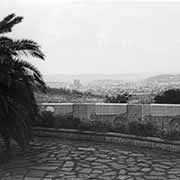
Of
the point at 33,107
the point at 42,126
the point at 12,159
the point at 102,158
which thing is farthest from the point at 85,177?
the point at 42,126

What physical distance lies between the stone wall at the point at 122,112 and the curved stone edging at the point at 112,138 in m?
0.53

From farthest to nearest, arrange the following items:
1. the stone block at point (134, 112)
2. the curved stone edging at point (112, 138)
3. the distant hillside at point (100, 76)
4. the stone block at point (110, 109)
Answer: the distant hillside at point (100, 76) → the stone block at point (110, 109) → the stone block at point (134, 112) → the curved stone edging at point (112, 138)

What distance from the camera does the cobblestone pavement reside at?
4.49 metres

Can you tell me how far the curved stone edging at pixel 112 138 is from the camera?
5829mm

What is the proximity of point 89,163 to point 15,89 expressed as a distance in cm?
186

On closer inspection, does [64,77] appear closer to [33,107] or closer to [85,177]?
[33,107]

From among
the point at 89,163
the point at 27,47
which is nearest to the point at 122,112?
the point at 89,163

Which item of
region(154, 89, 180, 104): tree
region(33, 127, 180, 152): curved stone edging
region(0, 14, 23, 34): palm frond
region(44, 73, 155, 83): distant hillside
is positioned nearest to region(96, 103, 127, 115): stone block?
region(33, 127, 180, 152): curved stone edging

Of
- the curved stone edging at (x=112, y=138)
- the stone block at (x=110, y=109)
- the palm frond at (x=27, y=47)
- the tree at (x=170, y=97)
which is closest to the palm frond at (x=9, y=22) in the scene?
the palm frond at (x=27, y=47)

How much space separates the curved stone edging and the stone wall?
1.75 ft

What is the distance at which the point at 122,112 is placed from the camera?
7.33 meters

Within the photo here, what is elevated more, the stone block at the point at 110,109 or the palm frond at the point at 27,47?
the palm frond at the point at 27,47

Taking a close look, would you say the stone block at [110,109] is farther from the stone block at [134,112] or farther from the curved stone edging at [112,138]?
the curved stone edging at [112,138]

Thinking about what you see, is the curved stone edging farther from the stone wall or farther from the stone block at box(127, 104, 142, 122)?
the stone block at box(127, 104, 142, 122)
